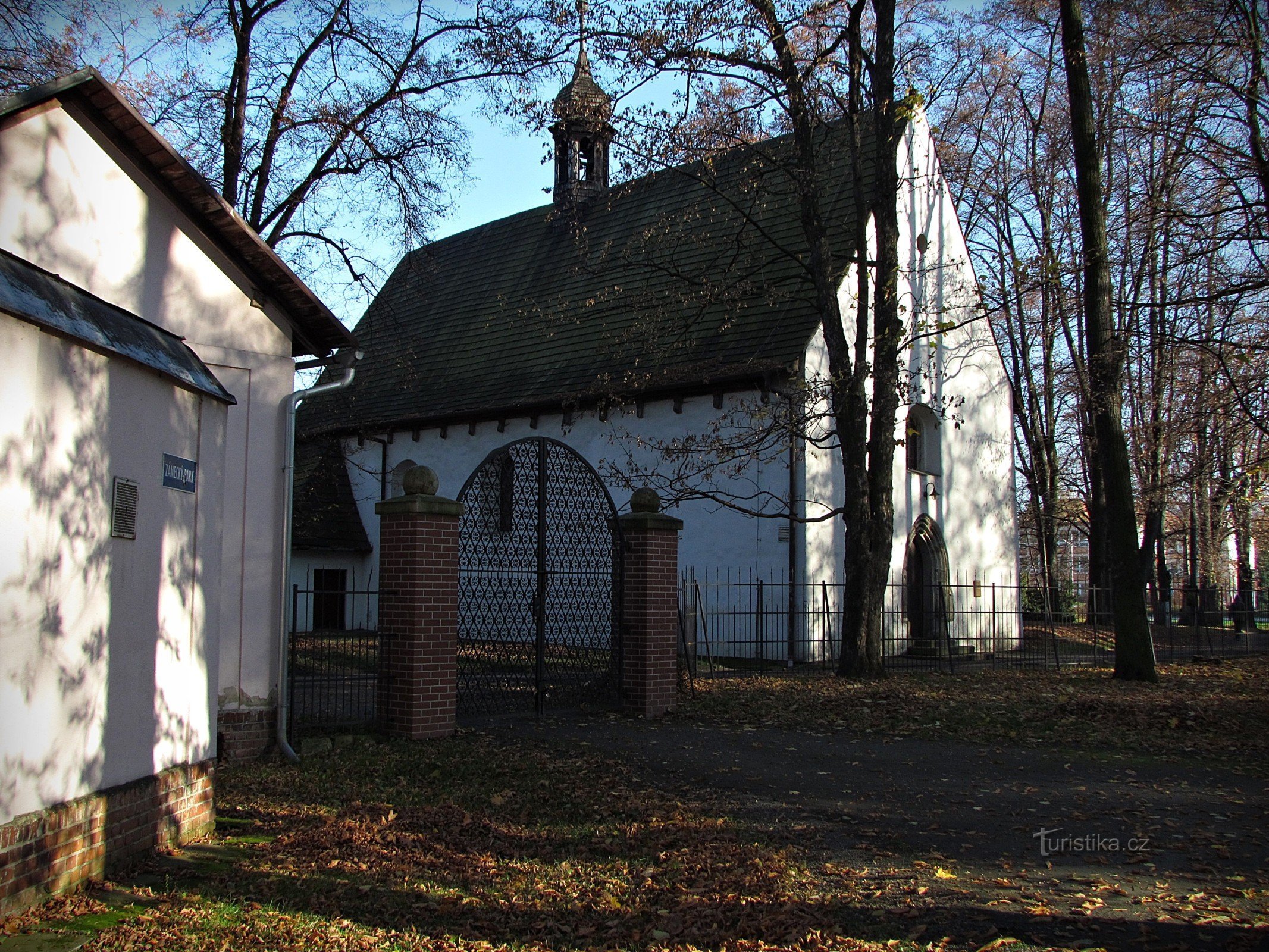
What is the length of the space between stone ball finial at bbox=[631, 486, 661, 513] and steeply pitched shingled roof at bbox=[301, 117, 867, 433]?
14.6 feet

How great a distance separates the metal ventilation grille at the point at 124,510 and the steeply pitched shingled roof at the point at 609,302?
1030 centimetres

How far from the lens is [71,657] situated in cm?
521

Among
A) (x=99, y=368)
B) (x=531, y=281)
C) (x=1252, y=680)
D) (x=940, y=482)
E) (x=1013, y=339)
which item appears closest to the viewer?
(x=99, y=368)

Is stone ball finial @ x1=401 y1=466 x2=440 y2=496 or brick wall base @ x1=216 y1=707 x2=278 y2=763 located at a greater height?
stone ball finial @ x1=401 y1=466 x2=440 y2=496

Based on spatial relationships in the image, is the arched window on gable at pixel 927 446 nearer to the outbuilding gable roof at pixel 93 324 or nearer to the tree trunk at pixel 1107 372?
the tree trunk at pixel 1107 372

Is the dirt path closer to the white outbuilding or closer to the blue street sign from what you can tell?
the white outbuilding

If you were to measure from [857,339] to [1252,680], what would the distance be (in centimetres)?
841

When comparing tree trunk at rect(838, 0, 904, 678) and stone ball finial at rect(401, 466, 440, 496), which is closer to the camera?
stone ball finial at rect(401, 466, 440, 496)

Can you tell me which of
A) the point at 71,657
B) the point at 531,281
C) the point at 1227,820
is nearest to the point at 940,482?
the point at 531,281

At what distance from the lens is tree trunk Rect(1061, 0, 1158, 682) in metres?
15.3

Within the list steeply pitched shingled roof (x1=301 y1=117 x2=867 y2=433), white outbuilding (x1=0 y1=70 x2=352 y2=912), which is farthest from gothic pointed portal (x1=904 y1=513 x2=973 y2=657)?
white outbuilding (x1=0 y1=70 x2=352 y2=912)

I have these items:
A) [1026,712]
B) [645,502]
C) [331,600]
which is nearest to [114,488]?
[645,502]

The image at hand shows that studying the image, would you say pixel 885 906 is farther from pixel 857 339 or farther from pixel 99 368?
pixel 857 339

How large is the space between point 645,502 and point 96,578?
22.6 feet
